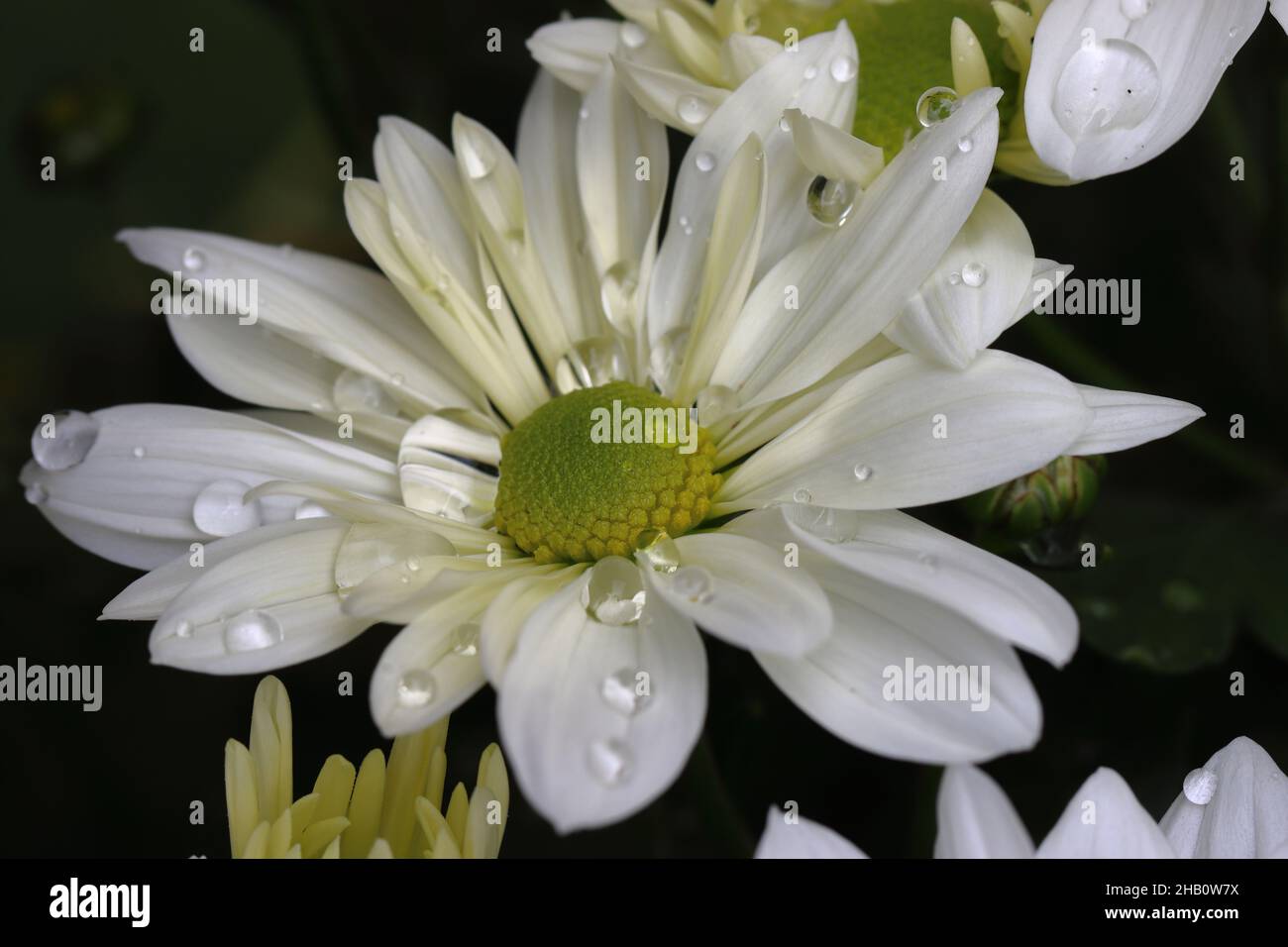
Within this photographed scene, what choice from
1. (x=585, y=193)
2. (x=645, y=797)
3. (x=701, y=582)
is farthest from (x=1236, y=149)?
(x=645, y=797)

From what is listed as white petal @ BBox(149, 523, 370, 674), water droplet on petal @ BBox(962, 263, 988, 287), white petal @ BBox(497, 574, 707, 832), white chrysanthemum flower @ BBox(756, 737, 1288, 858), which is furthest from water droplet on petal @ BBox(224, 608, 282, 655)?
water droplet on petal @ BBox(962, 263, 988, 287)

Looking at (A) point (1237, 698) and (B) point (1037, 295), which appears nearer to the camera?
(B) point (1037, 295)

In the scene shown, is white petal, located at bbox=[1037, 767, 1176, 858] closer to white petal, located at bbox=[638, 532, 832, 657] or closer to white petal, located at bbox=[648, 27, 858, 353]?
white petal, located at bbox=[638, 532, 832, 657]

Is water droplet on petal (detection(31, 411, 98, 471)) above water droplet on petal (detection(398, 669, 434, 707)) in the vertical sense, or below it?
above

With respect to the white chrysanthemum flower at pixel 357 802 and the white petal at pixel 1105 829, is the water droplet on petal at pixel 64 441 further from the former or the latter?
the white petal at pixel 1105 829

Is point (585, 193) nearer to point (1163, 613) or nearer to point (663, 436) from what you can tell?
point (663, 436)
